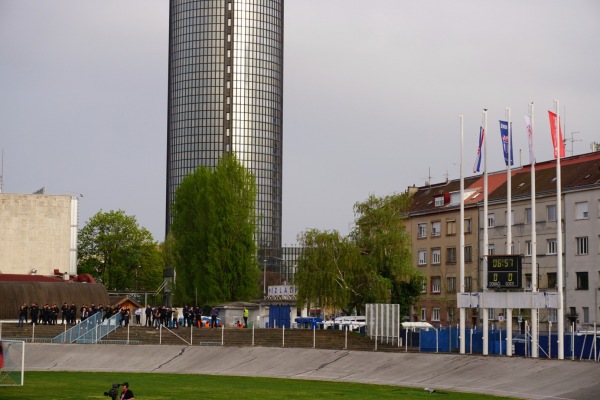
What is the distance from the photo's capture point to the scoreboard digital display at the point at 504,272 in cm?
4784

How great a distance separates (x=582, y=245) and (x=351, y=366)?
39.5m

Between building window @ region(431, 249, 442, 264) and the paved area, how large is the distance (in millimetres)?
47262

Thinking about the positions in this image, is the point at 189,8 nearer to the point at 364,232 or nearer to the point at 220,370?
the point at 364,232

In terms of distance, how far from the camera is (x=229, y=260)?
3809 inches

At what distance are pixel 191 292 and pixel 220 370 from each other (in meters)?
50.4

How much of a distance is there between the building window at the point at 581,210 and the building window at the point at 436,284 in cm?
1886

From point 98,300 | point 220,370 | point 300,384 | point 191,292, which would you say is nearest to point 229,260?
point 191,292

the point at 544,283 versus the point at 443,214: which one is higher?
the point at 443,214

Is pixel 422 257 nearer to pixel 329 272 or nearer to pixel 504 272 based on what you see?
pixel 329 272

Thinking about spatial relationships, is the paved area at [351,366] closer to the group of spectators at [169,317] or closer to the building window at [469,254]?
the group of spectators at [169,317]

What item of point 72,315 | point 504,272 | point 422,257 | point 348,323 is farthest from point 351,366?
point 422,257

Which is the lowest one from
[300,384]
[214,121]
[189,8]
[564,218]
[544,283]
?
[300,384]

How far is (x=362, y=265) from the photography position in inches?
3029

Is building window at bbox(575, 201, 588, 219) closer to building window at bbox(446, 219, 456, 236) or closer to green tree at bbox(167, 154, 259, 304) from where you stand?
building window at bbox(446, 219, 456, 236)
